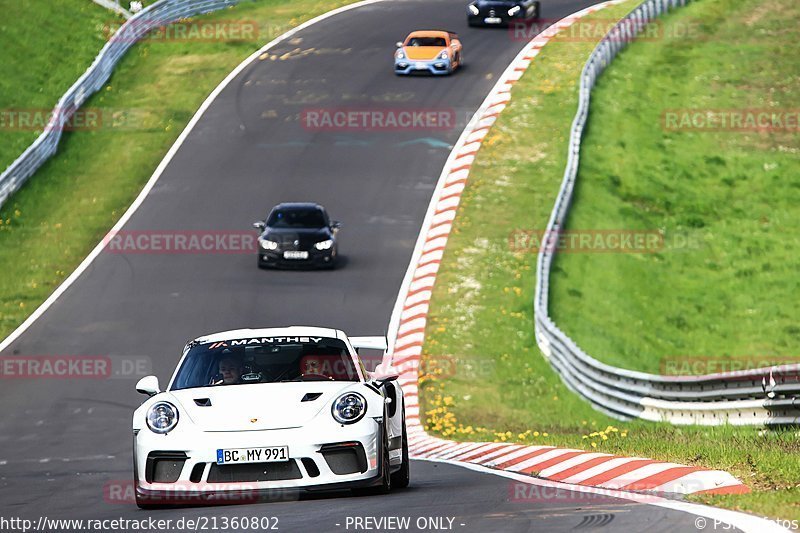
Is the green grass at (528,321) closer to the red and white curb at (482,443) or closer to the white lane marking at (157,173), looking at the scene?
the red and white curb at (482,443)

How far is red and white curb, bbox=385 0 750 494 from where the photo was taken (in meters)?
11.5

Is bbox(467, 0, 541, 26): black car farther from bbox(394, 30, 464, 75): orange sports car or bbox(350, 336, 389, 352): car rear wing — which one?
bbox(350, 336, 389, 352): car rear wing

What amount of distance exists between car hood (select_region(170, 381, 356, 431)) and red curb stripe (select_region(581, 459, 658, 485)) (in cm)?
241

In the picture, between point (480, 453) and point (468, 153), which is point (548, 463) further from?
point (468, 153)

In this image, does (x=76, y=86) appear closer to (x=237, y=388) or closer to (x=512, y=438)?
(x=512, y=438)

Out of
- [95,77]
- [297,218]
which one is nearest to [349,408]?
[297,218]

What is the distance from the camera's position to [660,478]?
11531 mm

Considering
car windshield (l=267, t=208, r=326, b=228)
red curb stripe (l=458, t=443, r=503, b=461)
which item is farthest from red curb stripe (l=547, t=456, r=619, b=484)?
car windshield (l=267, t=208, r=326, b=228)

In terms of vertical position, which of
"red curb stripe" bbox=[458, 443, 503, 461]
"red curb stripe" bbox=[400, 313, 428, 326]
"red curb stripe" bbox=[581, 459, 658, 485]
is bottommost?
"red curb stripe" bbox=[400, 313, 428, 326]

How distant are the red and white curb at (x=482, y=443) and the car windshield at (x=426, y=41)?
2.30m

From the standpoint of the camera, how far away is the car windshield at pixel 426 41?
45062 millimetres

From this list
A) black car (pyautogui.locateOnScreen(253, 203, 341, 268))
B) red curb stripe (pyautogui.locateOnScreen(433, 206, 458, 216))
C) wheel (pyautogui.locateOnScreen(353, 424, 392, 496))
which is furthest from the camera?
red curb stripe (pyautogui.locateOnScreen(433, 206, 458, 216))


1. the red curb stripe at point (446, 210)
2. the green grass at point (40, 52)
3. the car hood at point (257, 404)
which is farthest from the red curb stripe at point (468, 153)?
the car hood at point (257, 404)

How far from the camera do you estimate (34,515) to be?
35.6ft
